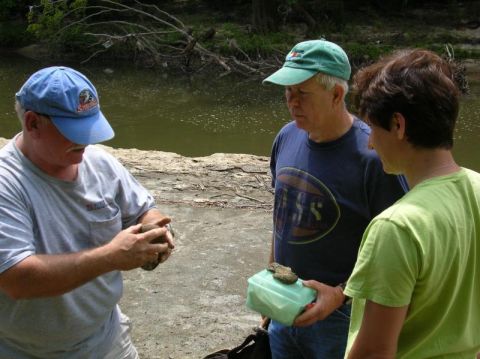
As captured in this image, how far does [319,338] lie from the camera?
7.54ft

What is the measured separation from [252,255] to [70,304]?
99.8 inches

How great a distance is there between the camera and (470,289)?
63.7 inches

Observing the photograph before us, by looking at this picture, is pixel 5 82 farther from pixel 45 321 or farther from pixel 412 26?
pixel 45 321

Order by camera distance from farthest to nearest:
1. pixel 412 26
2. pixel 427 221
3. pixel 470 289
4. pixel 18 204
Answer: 1. pixel 412 26
2. pixel 18 204
3. pixel 470 289
4. pixel 427 221

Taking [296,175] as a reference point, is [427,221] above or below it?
above

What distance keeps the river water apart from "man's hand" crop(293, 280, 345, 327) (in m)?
9.24

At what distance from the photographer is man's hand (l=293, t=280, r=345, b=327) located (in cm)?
201

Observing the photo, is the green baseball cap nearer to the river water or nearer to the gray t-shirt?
the gray t-shirt

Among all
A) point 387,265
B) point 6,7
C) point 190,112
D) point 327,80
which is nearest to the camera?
point 387,265

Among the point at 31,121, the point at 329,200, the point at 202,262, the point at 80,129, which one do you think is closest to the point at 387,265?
the point at 329,200

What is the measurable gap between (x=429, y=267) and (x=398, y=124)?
35 centimetres

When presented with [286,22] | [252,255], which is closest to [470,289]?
[252,255]

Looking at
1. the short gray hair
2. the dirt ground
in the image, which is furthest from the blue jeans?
the dirt ground

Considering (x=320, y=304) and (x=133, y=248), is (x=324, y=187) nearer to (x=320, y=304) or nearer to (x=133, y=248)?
(x=320, y=304)
